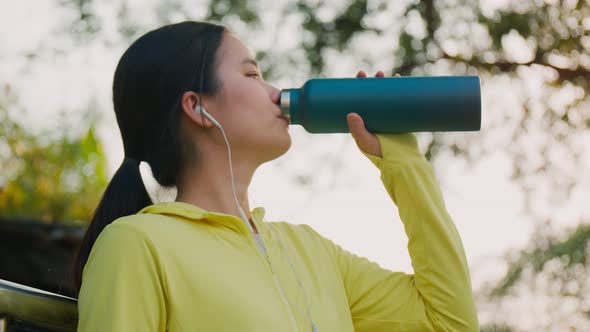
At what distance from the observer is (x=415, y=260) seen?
1.56m

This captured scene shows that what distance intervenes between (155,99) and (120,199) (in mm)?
211

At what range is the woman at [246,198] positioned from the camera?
140 cm

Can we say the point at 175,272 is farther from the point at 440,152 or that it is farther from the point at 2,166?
the point at 2,166

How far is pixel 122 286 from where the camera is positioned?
1.16 m

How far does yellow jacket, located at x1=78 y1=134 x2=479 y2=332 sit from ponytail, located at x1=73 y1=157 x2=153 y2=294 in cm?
18

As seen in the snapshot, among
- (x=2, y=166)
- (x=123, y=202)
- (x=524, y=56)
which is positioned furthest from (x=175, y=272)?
(x=2, y=166)

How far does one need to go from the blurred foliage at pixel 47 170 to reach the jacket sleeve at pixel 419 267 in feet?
16.8

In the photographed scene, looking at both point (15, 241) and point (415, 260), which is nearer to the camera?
point (415, 260)

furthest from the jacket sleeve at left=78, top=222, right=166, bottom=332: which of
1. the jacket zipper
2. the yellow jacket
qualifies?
the jacket zipper

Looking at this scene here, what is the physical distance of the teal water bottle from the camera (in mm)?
1444

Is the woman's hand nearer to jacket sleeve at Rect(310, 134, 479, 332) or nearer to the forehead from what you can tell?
jacket sleeve at Rect(310, 134, 479, 332)

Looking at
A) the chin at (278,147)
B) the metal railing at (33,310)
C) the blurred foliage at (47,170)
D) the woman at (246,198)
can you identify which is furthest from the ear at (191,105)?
the blurred foliage at (47,170)

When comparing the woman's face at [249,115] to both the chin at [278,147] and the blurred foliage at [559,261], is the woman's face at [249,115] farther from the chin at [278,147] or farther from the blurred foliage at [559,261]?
the blurred foliage at [559,261]

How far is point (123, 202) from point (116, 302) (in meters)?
0.45
